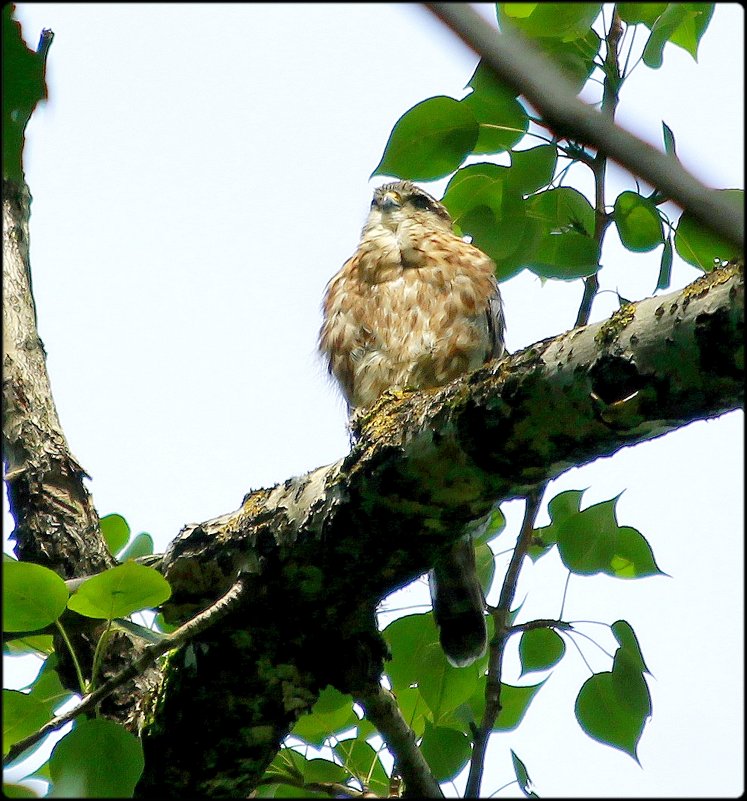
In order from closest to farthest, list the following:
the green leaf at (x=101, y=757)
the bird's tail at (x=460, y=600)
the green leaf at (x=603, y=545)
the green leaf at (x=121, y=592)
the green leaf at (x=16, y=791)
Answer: the green leaf at (x=16, y=791) → the green leaf at (x=101, y=757) → the green leaf at (x=121, y=592) → the green leaf at (x=603, y=545) → the bird's tail at (x=460, y=600)

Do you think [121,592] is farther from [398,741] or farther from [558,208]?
[558,208]

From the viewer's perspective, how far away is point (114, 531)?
116 inches

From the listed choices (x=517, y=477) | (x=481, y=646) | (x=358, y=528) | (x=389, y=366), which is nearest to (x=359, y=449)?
(x=358, y=528)

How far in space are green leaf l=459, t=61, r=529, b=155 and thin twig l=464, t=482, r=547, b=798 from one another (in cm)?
100

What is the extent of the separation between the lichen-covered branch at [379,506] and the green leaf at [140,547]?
36 centimetres

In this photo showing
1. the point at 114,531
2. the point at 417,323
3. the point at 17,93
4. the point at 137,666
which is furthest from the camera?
the point at 417,323

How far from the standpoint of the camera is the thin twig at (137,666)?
197 centimetres

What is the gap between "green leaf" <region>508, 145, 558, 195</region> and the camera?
2.64 meters

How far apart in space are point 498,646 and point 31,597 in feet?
4.04

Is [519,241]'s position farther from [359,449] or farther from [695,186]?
[695,186]

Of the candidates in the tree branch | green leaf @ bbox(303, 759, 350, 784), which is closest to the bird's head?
green leaf @ bbox(303, 759, 350, 784)

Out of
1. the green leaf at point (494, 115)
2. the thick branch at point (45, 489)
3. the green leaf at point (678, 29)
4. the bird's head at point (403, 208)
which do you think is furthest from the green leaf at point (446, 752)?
the bird's head at point (403, 208)

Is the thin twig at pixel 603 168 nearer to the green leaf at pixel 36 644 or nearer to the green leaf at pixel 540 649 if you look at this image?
the green leaf at pixel 540 649

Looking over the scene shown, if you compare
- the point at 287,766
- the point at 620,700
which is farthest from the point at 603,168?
the point at 287,766
